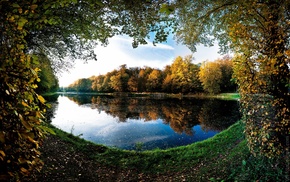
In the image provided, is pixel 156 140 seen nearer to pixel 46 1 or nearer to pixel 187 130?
pixel 187 130

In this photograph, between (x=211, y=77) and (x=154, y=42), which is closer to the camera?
(x=154, y=42)

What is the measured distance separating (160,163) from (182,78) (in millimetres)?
64496

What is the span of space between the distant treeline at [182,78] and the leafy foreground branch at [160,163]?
54165 millimetres

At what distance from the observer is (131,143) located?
1684 centimetres

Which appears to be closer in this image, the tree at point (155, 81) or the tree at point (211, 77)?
the tree at point (211, 77)

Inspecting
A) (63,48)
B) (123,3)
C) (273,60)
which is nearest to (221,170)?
(273,60)

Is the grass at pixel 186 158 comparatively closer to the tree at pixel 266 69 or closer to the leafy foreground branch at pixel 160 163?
the leafy foreground branch at pixel 160 163

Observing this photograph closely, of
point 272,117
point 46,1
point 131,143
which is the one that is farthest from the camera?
point 131,143

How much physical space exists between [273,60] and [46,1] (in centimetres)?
536

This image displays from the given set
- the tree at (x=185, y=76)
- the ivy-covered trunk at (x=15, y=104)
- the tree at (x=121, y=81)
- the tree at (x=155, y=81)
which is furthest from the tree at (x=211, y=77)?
the ivy-covered trunk at (x=15, y=104)

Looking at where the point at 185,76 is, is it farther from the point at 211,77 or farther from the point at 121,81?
the point at 121,81

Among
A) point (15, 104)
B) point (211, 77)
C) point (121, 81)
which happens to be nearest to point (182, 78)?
point (211, 77)

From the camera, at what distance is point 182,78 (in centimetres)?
7306

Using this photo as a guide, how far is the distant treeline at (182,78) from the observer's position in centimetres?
6594
